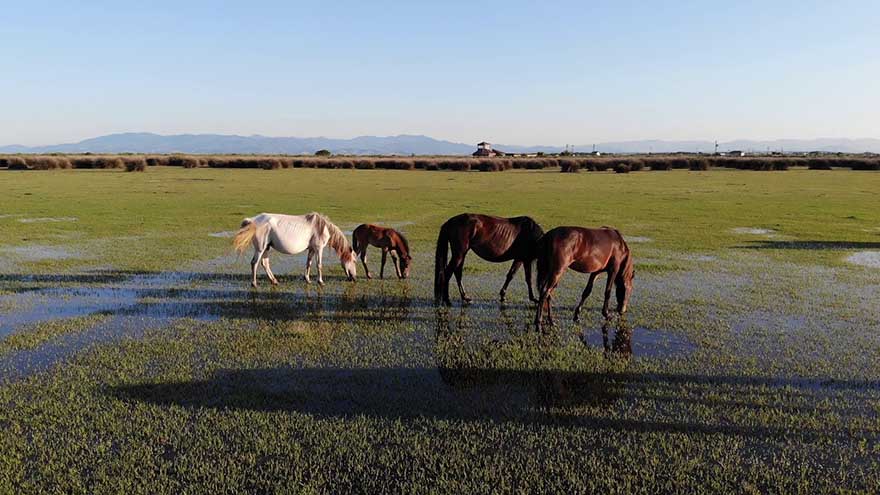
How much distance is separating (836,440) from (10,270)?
14197 mm

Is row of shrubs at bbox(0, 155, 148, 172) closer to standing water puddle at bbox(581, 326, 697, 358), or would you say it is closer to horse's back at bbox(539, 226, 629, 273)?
horse's back at bbox(539, 226, 629, 273)

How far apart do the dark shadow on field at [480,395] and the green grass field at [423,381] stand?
30 mm

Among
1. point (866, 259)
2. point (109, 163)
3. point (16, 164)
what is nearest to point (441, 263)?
point (866, 259)

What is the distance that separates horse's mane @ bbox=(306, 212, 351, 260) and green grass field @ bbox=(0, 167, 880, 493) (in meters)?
0.67

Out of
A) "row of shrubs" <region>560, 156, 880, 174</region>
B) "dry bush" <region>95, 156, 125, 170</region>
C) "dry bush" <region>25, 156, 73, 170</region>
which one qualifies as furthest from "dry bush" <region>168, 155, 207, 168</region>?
"row of shrubs" <region>560, 156, 880, 174</region>

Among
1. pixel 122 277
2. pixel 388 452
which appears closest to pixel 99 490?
pixel 388 452

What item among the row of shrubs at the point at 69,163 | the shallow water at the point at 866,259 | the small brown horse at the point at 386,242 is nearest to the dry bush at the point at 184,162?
the row of shrubs at the point at 69,163

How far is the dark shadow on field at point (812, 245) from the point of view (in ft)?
49.9

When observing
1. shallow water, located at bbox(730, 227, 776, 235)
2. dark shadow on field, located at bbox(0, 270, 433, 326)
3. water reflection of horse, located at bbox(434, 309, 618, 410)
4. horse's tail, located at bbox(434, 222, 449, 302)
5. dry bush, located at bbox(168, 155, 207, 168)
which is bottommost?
water reflection of horse, located at bbox(434, 309, 618, 410)

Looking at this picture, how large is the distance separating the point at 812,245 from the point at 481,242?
11.2 metres

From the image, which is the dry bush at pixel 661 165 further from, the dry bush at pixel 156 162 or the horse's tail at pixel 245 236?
the horse's tail at pixel 245 236

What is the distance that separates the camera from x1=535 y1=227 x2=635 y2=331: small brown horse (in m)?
8.19

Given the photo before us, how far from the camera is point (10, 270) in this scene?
11766mm

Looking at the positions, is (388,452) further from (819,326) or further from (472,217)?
(819,326)
